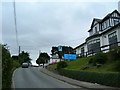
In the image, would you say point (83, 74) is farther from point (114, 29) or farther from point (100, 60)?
point (114, 29)

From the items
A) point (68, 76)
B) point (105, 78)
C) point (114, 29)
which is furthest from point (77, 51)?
point (105, 78)

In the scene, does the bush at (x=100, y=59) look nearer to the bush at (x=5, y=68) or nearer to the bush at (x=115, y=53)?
the bush at (x=115, y=53)

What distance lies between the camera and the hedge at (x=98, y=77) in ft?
43.1

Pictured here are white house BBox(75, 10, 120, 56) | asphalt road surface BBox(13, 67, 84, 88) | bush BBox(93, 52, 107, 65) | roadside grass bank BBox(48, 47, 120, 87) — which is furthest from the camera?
white house BBox(75, 10, 120, 56)

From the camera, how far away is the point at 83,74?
18.4 meters

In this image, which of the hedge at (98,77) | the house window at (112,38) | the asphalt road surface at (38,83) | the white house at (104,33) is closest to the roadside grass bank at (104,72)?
the hedge at (98,77)

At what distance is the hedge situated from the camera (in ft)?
43.1

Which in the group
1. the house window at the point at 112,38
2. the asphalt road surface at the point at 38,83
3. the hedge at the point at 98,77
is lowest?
the asphalt road surface at the point at 38,83

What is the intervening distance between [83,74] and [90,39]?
1766 cm

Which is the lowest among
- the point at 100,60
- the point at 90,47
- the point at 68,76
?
the point at 68,76

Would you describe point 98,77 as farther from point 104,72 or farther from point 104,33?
point 104,33

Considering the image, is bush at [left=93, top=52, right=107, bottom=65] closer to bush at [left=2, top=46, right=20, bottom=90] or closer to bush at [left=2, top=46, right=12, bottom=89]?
bush at [left=2, top=46, right=20, bottom=90]

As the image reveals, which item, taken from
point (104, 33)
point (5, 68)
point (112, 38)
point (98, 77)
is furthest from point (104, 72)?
point (104, 33)

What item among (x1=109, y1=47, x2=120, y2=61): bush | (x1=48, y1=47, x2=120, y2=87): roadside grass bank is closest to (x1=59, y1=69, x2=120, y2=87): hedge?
(x1=48, y1=47, x2=120, y2=87): roadside grass bank
